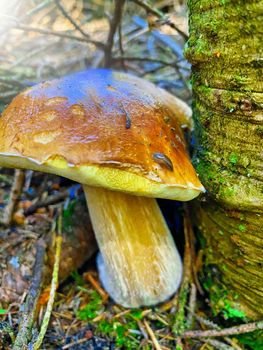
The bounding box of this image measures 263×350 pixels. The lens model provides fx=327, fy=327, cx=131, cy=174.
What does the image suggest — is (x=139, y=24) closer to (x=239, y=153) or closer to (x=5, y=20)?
(x=5, y=20)

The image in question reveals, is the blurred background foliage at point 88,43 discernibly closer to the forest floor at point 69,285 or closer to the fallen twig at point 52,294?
the forest floor at point 69,285

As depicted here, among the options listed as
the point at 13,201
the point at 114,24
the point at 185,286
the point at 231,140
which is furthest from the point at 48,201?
the point at 114,24

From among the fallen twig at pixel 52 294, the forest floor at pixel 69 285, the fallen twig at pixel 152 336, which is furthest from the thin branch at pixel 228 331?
the fallen twig at pixel 52 294

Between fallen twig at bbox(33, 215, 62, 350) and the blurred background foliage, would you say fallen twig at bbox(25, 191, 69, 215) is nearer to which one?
fallen twig at bbox(33, 215, 62, 350)

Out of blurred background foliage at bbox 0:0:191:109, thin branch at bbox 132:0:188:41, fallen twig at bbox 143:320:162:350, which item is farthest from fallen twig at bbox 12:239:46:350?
thin branch at bbox 132:0:188:41

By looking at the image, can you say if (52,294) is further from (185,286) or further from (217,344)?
(217,344)

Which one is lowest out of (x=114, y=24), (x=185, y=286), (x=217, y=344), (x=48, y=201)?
(x=217, y=344)
